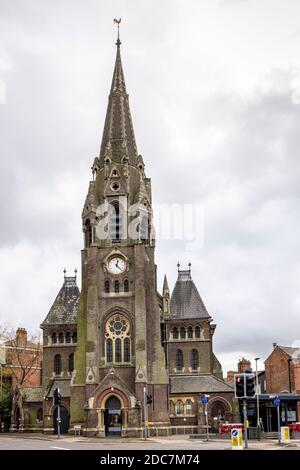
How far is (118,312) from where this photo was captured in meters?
68.2

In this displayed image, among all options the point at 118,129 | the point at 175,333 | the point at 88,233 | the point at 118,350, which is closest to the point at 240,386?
the point at 118,350

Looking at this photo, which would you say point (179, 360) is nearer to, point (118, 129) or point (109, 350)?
point (109, 350)

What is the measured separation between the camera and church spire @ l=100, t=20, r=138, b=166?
7756 centimetres

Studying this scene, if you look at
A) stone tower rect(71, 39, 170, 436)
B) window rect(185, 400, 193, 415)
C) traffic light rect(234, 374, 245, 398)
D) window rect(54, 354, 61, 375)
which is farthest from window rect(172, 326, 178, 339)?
traffic light rect(234, 374, 245, 398)

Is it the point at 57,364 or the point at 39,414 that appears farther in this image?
the point at 57,364

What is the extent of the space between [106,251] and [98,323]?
8.24 metres

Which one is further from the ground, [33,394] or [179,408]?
[33,394]

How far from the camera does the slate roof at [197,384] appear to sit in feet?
235

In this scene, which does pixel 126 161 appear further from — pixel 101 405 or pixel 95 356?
pixel 101 405

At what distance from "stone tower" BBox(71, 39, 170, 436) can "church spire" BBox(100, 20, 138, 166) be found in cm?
19

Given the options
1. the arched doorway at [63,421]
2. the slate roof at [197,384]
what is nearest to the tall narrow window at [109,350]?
the arched doorway at [63,421]

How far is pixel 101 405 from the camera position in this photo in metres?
64.0

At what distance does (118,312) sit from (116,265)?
5.40 meters

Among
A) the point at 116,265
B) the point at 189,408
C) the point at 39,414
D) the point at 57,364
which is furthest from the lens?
the point at 57,364
